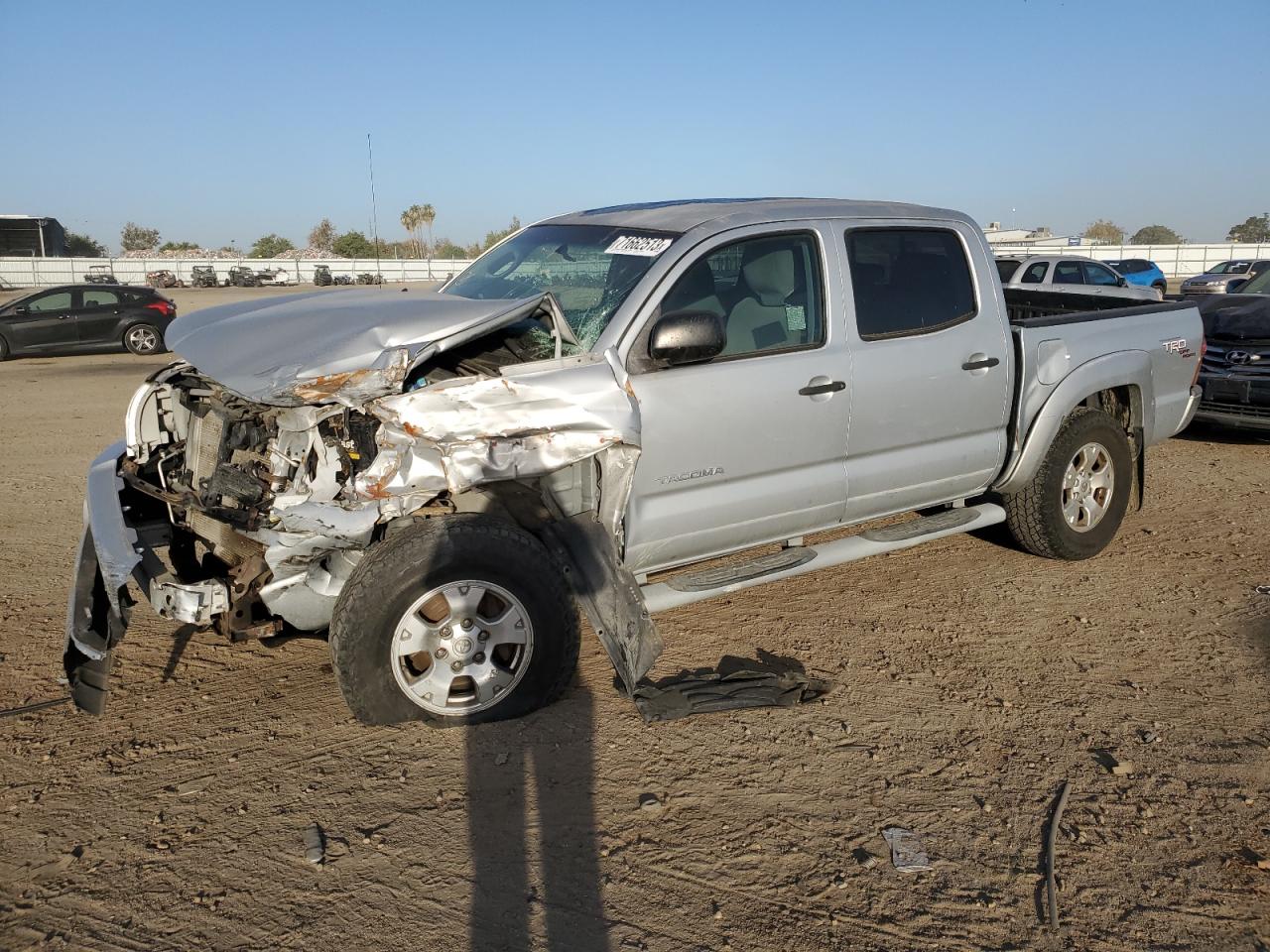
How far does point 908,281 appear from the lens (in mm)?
4969

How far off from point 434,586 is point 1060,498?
3.75m

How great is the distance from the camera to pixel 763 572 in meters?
4.50

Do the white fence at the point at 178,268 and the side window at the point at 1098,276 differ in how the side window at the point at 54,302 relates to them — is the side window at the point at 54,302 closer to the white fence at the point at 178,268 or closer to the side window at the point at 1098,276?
the side window at the point at 1098,276

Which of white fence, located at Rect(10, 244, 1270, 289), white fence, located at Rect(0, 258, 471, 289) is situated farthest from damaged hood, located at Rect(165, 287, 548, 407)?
white fence, located at Rect(0, 258, 471, 289)

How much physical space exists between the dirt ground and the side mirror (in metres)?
1.44

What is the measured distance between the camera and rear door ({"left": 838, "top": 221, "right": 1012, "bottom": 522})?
473 centimetres

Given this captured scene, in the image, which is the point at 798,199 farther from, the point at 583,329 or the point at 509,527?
the point at 509,527

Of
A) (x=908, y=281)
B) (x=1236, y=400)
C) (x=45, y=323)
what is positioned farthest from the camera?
(x=45, y=323)

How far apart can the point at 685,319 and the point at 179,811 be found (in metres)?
2.56

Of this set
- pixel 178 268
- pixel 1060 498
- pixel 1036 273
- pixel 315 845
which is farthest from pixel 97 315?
pixel 178 268

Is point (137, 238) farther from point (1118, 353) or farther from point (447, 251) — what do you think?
point (1118, 353)

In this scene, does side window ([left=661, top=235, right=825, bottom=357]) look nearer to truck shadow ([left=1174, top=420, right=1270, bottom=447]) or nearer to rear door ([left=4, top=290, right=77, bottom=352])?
truck shadow ([left=1174, top=420, right=1270, bottom=447])

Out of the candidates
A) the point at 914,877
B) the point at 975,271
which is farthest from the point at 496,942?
the point at 975,271

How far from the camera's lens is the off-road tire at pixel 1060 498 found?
18.3 ft
